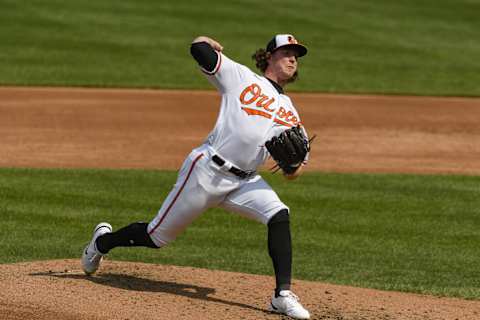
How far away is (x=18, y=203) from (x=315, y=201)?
3.44 metres

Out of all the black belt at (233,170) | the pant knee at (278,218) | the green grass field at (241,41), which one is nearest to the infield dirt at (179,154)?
the pant knee at (278,218)

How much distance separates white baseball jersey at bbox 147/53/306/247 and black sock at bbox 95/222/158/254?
16.2 inches

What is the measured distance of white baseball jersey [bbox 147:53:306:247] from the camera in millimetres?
7074

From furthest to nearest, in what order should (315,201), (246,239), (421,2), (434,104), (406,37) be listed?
(421,2) → (406,37) → (434,104) → (315,201) → (246,239)

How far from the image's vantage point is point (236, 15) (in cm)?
2745

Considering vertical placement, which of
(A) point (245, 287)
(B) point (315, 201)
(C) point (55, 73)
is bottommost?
(C) point (55, 73)

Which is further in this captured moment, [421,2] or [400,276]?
[421,2]

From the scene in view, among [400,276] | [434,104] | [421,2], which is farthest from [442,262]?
[421,2]

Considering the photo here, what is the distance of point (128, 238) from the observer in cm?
767

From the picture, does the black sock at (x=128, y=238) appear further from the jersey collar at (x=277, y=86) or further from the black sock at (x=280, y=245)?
the jersey collar at (x=277, y=86)

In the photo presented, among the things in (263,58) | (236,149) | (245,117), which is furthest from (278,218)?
(263,58)

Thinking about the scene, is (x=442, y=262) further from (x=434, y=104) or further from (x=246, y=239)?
(x=434, y=104)

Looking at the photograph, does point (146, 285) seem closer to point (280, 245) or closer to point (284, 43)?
point (280, 245)

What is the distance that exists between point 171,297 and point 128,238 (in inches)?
22.7
